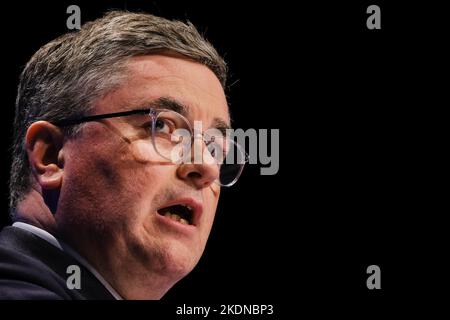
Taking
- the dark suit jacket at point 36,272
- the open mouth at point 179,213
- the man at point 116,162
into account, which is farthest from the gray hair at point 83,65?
the open mouth at point 179,213

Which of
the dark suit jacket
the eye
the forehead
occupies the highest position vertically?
the forehead

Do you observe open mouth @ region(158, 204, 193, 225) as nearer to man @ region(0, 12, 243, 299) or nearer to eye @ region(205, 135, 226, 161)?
man @ region(0, 12, 243, 299)

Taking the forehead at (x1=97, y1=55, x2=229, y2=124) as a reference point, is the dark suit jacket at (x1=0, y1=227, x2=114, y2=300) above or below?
below

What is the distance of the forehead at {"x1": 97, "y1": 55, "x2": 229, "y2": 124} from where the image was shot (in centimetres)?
199

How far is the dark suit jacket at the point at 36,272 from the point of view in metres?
1.51

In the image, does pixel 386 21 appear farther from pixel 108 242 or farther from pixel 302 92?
pixel 108 242

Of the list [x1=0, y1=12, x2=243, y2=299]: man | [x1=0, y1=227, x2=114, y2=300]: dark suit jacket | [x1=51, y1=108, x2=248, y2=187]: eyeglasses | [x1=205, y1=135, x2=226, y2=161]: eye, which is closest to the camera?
[x1=0, y1=227, x2=114, y2=300]: dark suit jacket

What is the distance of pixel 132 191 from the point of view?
1856 mm

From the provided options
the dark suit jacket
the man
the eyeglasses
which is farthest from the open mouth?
the dark suit jacket

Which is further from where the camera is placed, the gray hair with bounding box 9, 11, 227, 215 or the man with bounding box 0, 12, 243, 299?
the gray hair with bounding box 9, 11, 227, 215

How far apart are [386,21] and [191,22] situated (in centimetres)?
85

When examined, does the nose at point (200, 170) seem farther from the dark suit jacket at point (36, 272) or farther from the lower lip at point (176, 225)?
the dark suit jacket at point (36, 272)

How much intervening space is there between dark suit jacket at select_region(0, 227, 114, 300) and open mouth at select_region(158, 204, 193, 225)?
0.95 feet

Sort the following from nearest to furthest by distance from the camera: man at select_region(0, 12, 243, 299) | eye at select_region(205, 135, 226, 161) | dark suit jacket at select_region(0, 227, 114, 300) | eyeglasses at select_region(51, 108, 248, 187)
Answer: dark suit jacket at select_region(0, 227, 114, 300) < man at select_region(0, 12, 243, 299) < eyeglasses at select_region(51, 108, 248, 187) < eye at select_region(205, 135, 226, 161)
